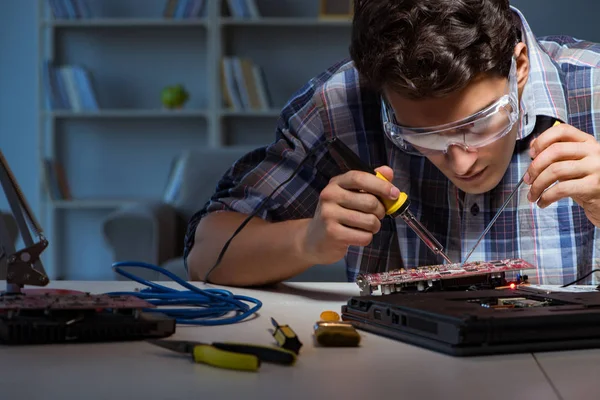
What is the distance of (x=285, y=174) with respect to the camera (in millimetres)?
1573

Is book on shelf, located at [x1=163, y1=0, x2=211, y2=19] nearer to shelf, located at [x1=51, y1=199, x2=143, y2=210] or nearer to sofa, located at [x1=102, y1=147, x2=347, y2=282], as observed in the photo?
shelf, located at [x1=51, y1=199, x2=143, y2=210]

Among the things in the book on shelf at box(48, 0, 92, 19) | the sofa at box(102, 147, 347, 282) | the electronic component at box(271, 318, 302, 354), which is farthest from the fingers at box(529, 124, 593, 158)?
the book on shelf at box(48, 0, 92, 19)

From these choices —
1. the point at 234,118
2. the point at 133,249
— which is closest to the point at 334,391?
the point at 133,249

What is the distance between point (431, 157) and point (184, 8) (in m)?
3.53

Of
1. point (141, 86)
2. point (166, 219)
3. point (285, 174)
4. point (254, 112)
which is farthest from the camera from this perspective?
point (141, 86)

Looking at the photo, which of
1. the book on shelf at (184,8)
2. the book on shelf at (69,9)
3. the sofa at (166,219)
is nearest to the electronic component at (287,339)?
the sofa at (166,219)

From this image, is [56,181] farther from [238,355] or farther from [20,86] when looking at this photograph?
[238,355]

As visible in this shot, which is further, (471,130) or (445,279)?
(471,130)

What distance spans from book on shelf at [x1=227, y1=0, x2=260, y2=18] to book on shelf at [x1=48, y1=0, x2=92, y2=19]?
0.83 metres

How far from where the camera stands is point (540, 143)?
1.10 meters

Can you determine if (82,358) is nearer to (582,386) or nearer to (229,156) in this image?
(582,386)

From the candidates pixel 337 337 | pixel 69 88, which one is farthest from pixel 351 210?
pixel 69 88

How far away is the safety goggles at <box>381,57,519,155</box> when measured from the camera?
1.16 meters

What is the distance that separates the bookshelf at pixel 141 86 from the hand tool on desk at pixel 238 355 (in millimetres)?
3934
